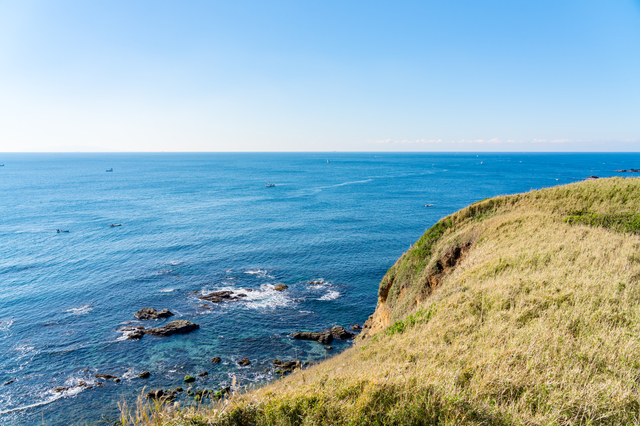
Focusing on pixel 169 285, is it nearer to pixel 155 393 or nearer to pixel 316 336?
pixel 155 393

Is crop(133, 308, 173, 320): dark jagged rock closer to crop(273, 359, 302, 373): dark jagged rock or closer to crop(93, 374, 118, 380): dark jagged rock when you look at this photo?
crop(93, 374, 118, 380): dark jagged rock

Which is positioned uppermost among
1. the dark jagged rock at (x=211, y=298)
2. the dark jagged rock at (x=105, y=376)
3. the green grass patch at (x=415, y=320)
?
the green grass patch at (x=415, y=320)

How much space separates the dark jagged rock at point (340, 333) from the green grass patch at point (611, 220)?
75.8ft

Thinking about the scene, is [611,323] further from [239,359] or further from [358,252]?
[358,252]

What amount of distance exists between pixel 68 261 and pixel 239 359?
41.4 m

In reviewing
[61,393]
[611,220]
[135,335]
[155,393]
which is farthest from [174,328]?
[611,220]

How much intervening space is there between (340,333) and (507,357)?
26.6 m

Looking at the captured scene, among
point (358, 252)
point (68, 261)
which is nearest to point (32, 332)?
point (68, 261)

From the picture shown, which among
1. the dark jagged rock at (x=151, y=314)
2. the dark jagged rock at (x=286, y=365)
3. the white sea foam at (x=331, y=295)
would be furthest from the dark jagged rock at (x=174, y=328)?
the white sea foam at (x=331, y=295)

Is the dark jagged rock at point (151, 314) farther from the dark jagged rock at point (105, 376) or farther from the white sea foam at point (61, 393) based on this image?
the white sea foam at point (61, 393)

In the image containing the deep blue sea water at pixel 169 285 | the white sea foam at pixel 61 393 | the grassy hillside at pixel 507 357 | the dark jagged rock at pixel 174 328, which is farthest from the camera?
the dark jagged rock at pixel 174 328

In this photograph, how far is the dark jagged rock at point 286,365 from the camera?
28611mm

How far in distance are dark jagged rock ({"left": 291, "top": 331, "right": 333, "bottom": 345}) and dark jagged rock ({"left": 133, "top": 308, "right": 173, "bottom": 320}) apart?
16.3 meters

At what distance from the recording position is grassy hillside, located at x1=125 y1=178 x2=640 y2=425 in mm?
7770
